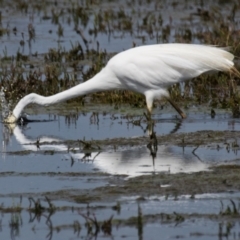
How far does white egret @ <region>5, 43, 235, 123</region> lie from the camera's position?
12.1 meters

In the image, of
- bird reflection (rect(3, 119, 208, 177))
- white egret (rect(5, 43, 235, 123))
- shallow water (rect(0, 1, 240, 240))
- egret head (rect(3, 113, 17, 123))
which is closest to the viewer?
shallow water (rect(0, 1, 240, 240))

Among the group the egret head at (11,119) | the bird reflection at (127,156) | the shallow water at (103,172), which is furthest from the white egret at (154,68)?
the bird reflection at (127,156)

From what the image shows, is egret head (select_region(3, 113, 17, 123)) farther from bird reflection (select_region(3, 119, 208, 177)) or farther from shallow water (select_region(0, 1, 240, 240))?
bird reflection (select_region(3, 119, 208, 177))

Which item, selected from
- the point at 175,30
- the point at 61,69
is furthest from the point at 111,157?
the point at 175,30

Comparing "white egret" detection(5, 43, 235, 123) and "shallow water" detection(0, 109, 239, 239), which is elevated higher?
"white egret" detection(5, 43, 235, 123)

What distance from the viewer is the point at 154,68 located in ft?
39.8

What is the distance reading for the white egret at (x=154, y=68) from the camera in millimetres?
12094

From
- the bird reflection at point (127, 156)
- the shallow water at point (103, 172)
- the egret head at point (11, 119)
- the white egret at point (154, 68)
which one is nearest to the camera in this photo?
the shallow water at point (103, 172)

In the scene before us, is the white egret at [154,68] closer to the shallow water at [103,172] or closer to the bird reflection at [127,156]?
the shallow water at [103,172]

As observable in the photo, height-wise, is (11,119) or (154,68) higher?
(154,68)

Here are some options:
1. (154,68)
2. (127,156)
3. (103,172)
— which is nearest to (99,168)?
(103,172)

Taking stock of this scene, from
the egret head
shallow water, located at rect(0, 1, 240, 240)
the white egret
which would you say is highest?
the white egret

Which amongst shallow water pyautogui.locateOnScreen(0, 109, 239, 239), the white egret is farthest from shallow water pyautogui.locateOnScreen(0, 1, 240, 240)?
the white egret

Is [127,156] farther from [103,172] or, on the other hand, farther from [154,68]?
[154,68]
